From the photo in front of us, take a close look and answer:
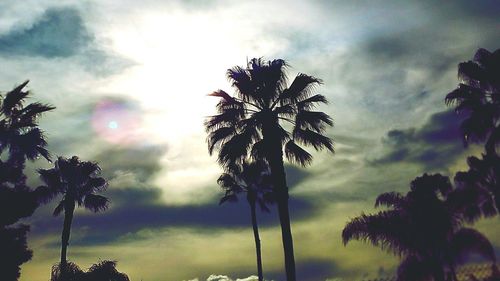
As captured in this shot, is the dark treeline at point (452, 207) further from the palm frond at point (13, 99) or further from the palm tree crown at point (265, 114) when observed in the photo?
the palm frond at point (13, 99)

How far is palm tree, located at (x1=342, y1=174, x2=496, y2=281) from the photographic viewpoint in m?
15.1

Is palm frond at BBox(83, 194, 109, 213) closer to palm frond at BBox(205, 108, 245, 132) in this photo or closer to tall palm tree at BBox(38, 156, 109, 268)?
tall palm tree at BBox(38, 156, 109, 268)

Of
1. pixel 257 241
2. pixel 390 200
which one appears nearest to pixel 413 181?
pixel 390 200

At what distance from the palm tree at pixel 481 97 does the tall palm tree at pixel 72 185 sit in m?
27.7

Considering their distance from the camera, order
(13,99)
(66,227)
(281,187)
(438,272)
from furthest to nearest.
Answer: (66,227) < (13,99) < (281,187) < (438,272)

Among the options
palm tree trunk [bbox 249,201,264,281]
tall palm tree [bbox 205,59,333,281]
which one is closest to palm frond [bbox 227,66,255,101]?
tall palm tree [bbox 205,59,333,281]

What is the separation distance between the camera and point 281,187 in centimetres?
1766

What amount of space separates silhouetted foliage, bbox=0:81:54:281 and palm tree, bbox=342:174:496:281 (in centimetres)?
2054

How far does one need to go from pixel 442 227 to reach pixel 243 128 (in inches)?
350

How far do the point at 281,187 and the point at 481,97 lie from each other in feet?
29.8

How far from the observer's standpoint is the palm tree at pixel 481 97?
17.2 metres

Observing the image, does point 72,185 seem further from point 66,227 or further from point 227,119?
point 227,119

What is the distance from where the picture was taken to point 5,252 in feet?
90.8

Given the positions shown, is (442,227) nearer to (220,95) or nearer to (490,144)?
(490,144)
